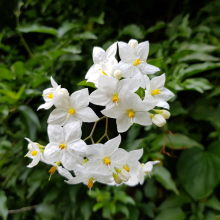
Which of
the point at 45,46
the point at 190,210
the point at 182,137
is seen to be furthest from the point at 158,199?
the point at 45,46

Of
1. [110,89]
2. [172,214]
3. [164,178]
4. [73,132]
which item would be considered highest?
[110,89]

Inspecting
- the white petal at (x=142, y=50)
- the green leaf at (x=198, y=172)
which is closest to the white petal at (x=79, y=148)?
the white petal at (x=142, y=50)

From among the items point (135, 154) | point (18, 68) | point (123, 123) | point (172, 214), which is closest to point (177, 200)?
point (172, 214)

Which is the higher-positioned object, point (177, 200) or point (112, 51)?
point (112, 51)

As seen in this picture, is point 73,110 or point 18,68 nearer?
point 73,110

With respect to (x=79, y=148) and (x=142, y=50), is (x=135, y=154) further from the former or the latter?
(x=142, y=50)

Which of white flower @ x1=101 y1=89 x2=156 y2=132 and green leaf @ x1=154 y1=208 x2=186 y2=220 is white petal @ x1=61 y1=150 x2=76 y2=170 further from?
green leaf @ x1=154 y1=208 x2=186 y2=220
